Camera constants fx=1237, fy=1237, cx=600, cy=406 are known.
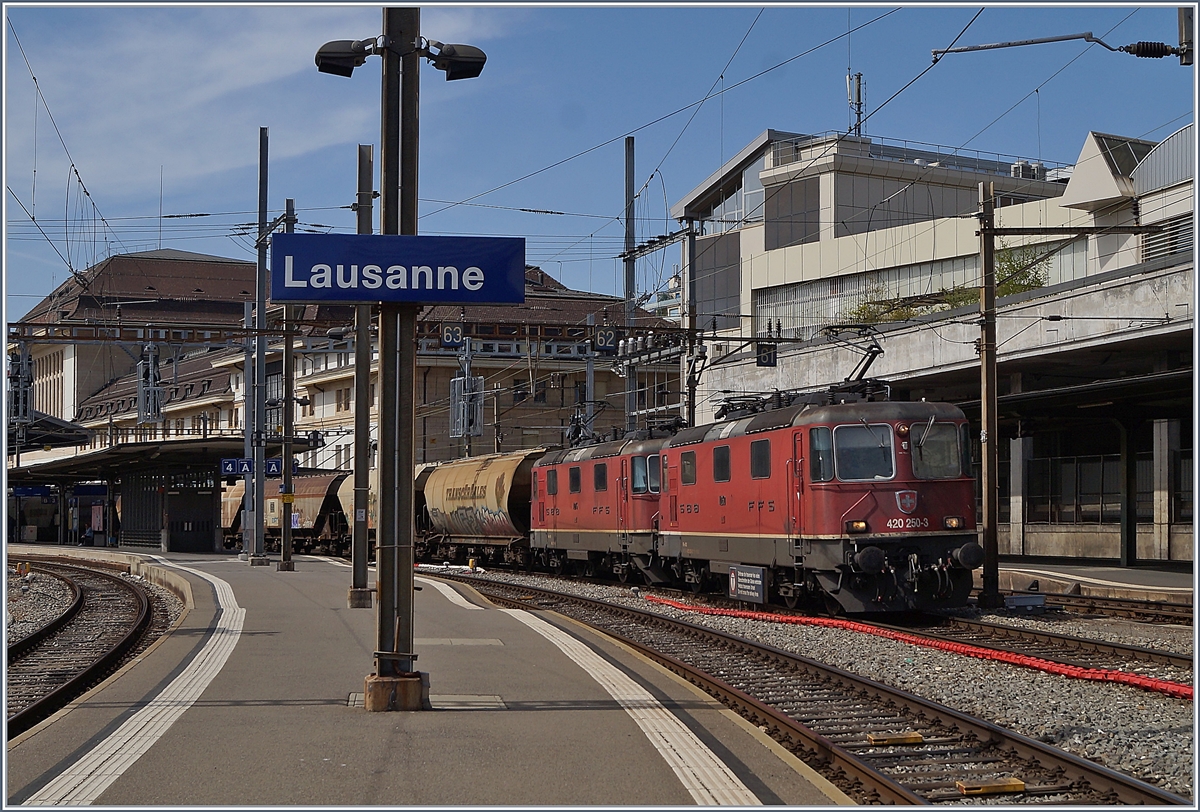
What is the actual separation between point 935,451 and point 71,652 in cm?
1257

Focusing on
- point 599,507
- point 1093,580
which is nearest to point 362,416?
point 599,507

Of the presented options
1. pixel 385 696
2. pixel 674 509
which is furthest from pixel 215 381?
pixel 385 696

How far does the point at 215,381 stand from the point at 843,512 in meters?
70.4

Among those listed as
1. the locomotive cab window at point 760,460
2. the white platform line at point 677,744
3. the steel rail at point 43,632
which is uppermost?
the locomotive cab window at point 760,460

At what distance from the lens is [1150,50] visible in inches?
555

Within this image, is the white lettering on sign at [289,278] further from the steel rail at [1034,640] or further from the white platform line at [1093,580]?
the white platform line at [1093,580]

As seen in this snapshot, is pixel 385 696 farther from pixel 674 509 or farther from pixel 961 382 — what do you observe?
pixel 961 382

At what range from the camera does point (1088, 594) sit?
2353 cm

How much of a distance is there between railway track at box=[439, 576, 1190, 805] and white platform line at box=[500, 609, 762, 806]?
0.89 metres

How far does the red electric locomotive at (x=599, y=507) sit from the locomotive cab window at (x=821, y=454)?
640 centimetres

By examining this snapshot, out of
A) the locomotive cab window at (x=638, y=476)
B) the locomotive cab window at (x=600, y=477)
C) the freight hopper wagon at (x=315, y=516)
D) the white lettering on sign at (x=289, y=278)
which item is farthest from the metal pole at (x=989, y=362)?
the freight hopper wagon at (x=315, y=516)

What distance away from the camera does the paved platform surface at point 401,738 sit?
7.03m

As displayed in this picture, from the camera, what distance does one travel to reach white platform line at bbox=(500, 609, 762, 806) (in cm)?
706

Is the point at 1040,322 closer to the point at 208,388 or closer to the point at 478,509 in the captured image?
the point at 478,509
